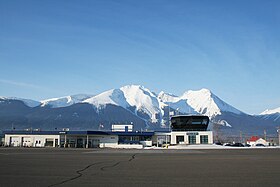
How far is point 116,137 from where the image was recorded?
96312mm

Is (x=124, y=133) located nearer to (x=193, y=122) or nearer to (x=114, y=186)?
(x=193, y=122)

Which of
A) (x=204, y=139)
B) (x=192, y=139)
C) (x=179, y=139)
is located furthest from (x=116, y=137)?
(x=204, y=139)

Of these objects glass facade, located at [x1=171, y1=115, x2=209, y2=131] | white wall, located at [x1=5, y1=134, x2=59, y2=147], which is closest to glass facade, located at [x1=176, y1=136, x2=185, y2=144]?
glass facade, located at [x1=171, y1=115, x2=209, y2=131]

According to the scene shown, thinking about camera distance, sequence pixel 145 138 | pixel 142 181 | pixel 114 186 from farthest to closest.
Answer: pixel 145 138 < pixel 142 181 < pixel 114 186

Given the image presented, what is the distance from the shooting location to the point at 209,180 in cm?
1400

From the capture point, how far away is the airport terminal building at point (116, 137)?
91.2m

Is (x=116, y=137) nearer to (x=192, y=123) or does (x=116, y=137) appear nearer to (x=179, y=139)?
(x=179, y=139)

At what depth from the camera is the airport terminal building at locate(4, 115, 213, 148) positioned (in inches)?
3593

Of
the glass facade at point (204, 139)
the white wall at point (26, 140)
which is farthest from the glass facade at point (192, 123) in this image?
the white wall at point (26, 140)

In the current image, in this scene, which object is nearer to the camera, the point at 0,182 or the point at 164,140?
the point at 0,182

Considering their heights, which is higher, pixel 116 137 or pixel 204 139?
pixel 116 137

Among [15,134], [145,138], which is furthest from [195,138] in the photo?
[15,134]

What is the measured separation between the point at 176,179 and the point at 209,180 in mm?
1427

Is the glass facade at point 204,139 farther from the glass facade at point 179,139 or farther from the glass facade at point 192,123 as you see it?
the glass facade at point 179,139
